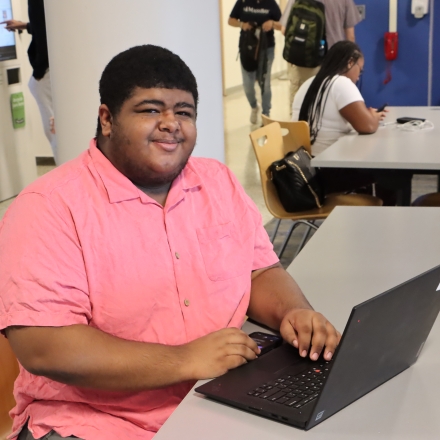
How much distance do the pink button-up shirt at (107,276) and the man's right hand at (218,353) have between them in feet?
0.40

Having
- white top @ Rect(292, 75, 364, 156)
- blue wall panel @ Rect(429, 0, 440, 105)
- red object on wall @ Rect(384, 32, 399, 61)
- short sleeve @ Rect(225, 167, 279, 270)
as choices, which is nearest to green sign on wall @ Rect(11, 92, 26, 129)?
white top @ Rect(292, 75, 364, 156)

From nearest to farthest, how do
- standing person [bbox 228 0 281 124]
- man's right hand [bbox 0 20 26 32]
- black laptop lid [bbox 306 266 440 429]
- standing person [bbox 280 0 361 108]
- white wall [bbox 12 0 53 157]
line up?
black laptop lid [bbox 306 266 440 429] < man's right hand [bbox 0 20 26 32] < white wall [bbox 12 0 53 157] < standing person [bbox 280 0 361 108] < standing person [bbox 228 0 281 124]

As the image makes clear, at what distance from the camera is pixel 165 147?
149 centimetres

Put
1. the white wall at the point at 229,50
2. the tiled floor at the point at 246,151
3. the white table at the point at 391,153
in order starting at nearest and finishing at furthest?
the white table at the point at 391,153, the tiled floor at the point at 246,151, the white wall at the point at 229,50

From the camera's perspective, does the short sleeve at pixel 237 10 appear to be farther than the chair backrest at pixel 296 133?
Yes

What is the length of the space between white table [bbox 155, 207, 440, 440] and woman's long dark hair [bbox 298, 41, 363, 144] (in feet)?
5.69

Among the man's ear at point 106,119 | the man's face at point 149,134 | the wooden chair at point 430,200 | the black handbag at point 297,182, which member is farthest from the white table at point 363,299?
the wooden chair at point 430,200

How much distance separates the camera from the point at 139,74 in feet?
4.83

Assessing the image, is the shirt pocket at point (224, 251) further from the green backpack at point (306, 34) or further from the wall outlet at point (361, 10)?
the wall outlet at point (361, 10)

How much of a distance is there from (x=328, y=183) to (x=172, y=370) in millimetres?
2784

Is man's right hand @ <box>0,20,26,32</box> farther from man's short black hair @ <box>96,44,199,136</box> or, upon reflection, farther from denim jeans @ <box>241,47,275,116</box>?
man's short black hair @ <box>96,44,199,136</box>

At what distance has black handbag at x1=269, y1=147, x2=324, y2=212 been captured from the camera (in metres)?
3.61

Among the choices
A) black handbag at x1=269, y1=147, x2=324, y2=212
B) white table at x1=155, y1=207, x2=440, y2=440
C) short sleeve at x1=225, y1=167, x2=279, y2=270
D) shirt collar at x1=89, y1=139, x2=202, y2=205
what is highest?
shirt collar at x1=89, y1=139, x2=202, y2=205

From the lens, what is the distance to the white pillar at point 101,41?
2.58 metres
